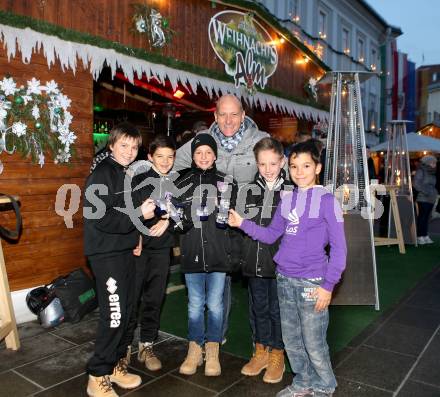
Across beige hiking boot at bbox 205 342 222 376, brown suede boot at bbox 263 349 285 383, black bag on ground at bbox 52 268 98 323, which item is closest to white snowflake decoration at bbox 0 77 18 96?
black bag on ground at bbox 52 268 98 323

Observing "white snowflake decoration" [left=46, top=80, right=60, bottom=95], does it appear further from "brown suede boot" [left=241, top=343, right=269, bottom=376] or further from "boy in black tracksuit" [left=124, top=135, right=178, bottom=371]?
"brown suede boot" [left=241, top=343, right=269, bottom=376]

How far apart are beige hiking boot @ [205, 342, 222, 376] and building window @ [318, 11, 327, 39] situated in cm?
1893

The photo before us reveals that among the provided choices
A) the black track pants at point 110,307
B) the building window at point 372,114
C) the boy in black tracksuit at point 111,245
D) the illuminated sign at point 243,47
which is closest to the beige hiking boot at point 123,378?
the boy in black tracksuit at point 111,245

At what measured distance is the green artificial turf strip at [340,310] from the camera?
4250mm

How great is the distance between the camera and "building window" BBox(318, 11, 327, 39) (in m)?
19.6

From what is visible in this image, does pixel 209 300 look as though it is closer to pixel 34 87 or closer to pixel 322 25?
pixel 34 87

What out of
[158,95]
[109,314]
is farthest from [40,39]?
[158,95]

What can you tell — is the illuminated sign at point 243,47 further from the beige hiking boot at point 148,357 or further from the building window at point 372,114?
the building window at point 372,114

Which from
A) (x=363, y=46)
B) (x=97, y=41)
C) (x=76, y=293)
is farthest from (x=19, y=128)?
(x=363, y=46)

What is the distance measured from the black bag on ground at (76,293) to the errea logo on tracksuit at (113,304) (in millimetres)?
1810

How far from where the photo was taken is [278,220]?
319cm

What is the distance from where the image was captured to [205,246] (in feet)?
11.0

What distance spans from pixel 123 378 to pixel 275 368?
4.09 feet

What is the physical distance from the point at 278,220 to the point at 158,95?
8577 mm
